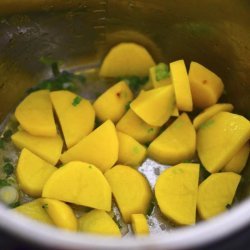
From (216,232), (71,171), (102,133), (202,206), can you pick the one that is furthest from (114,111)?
(216,232)

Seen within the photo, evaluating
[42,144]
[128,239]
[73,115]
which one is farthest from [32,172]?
[128,239]

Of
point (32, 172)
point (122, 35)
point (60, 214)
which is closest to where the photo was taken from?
point (60, 214)

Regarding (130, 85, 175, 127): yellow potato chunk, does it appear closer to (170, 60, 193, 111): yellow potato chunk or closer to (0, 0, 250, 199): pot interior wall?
(170, 60, 193, 111): yellow potato chunk

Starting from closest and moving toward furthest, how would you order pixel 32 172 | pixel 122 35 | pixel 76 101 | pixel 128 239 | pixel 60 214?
pixel 128 239, pixel 60 214, pixel 32 172, pixel 76 101, pixel 122 35

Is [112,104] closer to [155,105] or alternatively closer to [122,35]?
[155,105]

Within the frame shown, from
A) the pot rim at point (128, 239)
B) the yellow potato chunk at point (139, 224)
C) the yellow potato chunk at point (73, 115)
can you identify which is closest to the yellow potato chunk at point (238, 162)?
the yellow potato chunk at point (139, 224)

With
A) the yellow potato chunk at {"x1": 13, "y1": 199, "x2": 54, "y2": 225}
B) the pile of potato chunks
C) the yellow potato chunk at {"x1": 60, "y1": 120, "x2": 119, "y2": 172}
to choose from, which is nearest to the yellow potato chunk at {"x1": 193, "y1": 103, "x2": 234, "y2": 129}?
the pile of potato chunks

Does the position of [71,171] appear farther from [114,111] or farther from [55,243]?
[55,243]
